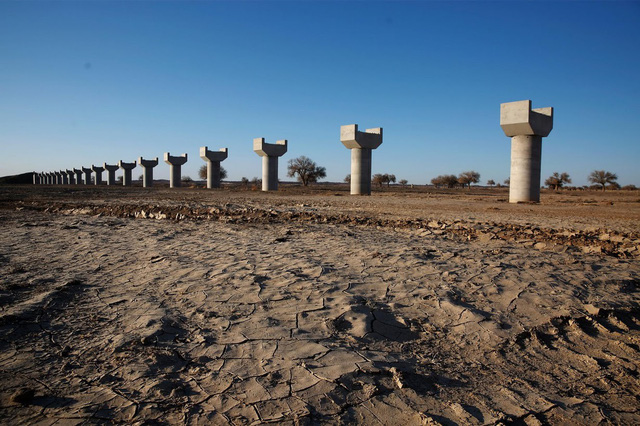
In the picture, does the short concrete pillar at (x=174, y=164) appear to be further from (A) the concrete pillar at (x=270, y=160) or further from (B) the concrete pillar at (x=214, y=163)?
(A) the concrete pillar at (x=270, y=160)

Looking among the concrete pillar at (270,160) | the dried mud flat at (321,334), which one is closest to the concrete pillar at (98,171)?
the concrete pillar at (270,160)

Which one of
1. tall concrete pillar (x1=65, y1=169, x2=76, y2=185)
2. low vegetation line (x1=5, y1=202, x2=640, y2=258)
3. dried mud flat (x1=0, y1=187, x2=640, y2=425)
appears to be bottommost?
dried mud flat (x1=0, y1=187, x2=640, y2=425)

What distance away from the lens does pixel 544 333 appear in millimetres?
3705

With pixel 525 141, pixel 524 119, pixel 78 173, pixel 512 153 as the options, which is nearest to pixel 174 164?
pixel 512 153

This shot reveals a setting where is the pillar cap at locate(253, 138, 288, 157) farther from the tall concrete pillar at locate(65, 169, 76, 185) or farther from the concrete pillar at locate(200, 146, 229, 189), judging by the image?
the tall concrete pillar at locate(65, 169, 76, 185)

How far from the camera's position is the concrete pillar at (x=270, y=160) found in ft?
115

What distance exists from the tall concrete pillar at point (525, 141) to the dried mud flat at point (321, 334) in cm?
1270

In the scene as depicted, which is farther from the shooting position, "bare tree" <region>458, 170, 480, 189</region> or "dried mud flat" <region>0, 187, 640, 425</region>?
"bare tree" <region>458, 170, 480, 189</region>

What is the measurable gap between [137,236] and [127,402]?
6.07m

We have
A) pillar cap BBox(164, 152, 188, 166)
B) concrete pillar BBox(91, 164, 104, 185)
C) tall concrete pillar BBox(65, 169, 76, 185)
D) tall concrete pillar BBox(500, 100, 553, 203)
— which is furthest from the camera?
tall concrete pillar BBox(65, 169, 76, 185)

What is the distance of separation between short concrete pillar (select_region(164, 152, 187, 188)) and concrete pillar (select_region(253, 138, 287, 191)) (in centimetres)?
1810

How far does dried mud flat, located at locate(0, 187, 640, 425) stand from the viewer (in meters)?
2.55

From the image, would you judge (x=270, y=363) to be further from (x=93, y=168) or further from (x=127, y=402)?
(x=93, y=168)

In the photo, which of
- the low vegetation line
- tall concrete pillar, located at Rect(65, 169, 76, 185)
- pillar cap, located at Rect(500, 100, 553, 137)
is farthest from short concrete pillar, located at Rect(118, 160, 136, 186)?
pillar cap, located at Rect(500, 100, 553, 137)
